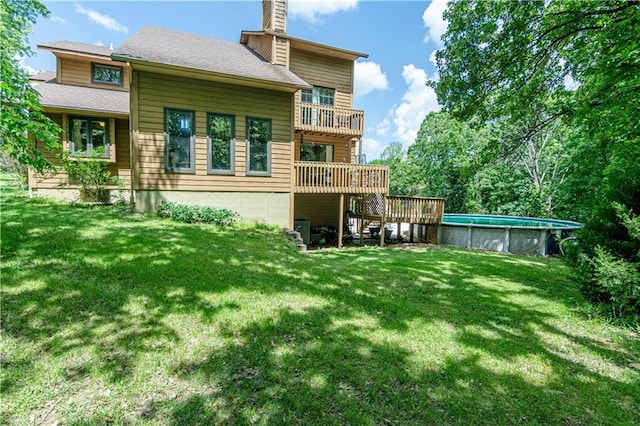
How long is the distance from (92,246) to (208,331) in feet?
11.4

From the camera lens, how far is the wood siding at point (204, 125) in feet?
29.8

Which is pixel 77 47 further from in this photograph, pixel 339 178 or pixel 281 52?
pixel 339 178

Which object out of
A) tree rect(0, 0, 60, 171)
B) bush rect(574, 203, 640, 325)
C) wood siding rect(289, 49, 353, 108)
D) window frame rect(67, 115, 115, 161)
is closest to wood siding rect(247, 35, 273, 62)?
wood siding rect(289, 49, 353, 108)

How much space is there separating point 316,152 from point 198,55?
251 inches

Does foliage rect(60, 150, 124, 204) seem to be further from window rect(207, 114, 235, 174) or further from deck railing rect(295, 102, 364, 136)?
deck railing rect(295, 102, 364, 136)

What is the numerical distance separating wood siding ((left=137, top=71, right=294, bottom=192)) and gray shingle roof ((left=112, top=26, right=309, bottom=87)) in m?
0.56

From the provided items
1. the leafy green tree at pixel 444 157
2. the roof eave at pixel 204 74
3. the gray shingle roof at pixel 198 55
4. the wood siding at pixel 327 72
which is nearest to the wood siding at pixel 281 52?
the gray shingle roof at pixel 198 55

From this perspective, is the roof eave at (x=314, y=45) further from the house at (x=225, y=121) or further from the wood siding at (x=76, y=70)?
the wood siding at (x=76, y=70)

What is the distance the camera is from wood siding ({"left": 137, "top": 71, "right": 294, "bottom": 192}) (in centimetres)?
908

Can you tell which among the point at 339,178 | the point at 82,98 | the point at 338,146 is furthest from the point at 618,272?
the point at 82,98

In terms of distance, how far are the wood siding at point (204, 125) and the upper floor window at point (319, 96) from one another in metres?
3.49

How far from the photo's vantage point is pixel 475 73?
7195mm

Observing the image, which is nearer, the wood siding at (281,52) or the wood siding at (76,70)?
the wood siding at (281,52)

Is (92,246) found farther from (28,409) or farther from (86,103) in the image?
(86,103)
